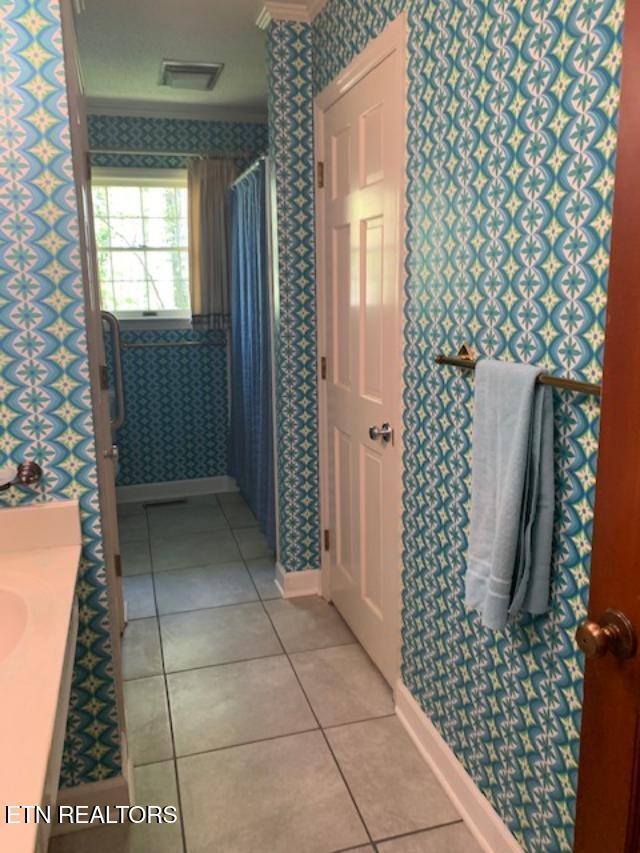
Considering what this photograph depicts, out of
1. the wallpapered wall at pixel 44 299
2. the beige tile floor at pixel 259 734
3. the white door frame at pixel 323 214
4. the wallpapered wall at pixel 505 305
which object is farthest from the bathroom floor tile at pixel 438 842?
the wallpapered wall at pixel 44 299

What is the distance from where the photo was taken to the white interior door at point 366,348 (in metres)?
2.15

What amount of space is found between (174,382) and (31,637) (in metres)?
3.54

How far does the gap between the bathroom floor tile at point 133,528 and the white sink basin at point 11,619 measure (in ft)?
8.55

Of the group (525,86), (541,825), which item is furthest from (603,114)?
(541,825)

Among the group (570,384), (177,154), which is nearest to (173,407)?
(177,154)

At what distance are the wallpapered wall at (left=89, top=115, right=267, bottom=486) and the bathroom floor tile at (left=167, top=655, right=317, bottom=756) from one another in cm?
233

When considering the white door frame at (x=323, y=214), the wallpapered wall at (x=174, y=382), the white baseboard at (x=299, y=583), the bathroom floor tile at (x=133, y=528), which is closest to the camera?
the white door frame at (x=323, y=214)

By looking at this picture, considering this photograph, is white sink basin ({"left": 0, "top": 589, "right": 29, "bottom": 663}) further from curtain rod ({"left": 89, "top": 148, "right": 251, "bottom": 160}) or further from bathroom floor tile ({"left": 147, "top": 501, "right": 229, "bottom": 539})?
curtain rod ({"left": 89, "top": 148, "right": 251, "bottom": 160})

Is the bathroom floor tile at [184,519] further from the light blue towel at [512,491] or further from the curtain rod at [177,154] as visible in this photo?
the light blue towel at [512,491]

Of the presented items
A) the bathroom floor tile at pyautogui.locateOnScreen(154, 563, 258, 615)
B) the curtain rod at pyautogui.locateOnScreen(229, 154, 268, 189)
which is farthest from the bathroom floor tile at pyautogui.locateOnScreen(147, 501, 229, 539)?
the curtain rod at pyautogui.locateOnScreen(229, 154, 268, 189)

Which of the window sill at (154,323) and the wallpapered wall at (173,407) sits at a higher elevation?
the window sill at (154,323)

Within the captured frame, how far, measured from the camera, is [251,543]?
3.87 metres

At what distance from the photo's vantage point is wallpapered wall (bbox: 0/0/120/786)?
150 cm

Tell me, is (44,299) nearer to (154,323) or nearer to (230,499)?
(154,323)
